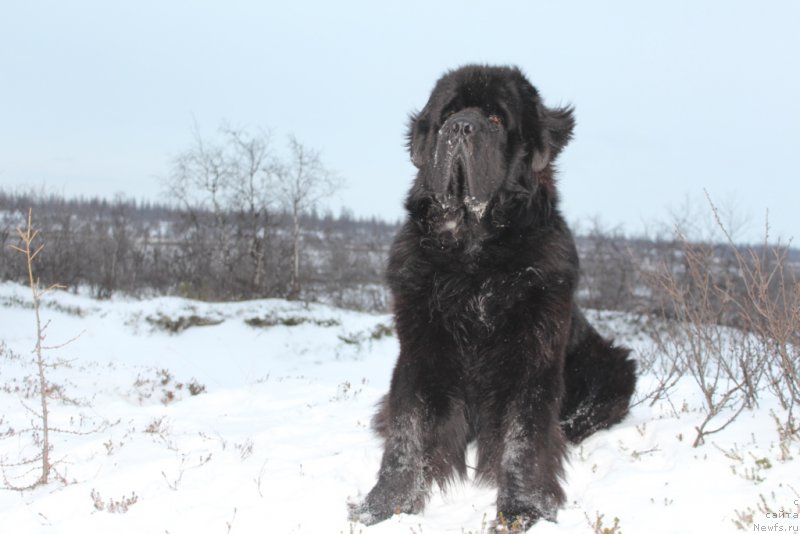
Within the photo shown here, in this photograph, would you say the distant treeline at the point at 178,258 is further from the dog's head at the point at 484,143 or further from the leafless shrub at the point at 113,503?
the dog's head at the point at 484,143

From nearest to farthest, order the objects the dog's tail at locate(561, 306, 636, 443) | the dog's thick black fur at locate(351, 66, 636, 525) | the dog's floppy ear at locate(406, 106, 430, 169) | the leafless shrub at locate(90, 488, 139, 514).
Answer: the dog's thick black fur at locate(351, 66, 636, 525)
the leafless shrub at locate(90, 488, 139, 514)
the dog's floppy ear at locate(406, 106, 430, 169)
the dog's tail at locate(561, 306, 636, 443)

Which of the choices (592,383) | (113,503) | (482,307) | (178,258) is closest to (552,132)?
(482,307)

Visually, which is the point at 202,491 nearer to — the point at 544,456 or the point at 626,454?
the point at 544,456

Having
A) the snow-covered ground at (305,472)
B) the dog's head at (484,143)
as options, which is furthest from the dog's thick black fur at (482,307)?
the snow-covered ground at (305,472)

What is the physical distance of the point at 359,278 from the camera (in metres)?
35.0

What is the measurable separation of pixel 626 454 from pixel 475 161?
6.26ft

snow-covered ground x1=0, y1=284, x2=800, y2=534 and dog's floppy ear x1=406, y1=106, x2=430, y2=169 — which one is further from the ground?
dog's floppy ear x1=406, y1=106, x2=430, y2=169

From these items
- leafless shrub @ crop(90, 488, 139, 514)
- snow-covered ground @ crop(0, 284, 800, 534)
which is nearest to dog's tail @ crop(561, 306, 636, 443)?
snow-covered ground @ crop(0, 284, 800, 534)

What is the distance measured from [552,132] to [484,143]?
1.87 ft

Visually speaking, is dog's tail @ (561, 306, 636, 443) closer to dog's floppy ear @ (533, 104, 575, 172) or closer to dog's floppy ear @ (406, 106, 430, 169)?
dog's floppy ear @ (533, 104, 575, 172)

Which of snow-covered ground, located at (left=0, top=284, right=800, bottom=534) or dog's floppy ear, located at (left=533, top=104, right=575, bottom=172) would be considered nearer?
snow-covered ground, located at (left=0, top=284, right=800, bottom=534)

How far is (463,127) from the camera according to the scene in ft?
9.37

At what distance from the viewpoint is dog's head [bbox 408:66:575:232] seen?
2.91 meters

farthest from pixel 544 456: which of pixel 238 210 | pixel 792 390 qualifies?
pixel 238 210
